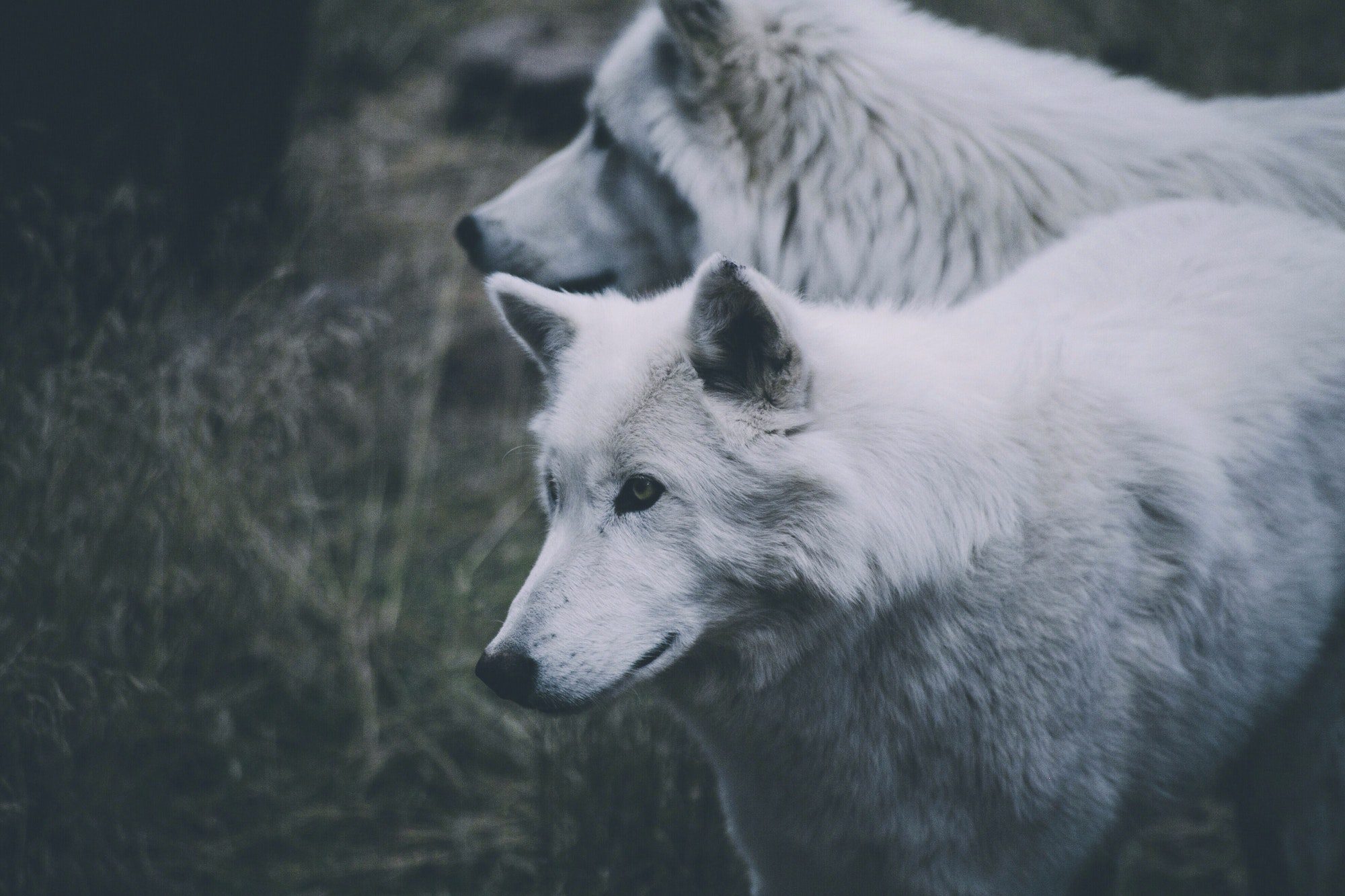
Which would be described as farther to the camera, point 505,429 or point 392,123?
point 392,123

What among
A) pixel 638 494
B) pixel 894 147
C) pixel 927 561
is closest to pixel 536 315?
pixel 638 494

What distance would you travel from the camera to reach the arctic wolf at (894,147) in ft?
9.25

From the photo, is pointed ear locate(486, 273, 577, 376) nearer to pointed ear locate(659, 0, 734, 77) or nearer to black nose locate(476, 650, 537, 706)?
black nose locate(476, 650, 537, 706)

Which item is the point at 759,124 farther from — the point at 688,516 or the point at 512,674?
the point at 512,674

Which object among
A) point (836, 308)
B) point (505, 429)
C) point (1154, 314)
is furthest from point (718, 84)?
point (505, 429)

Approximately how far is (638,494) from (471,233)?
1762 millimetres

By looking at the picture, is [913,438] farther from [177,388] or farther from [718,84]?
[177,388]

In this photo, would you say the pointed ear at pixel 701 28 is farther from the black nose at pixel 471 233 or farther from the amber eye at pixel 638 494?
the amber eye at pixel 638 494

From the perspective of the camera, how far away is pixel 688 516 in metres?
1.71

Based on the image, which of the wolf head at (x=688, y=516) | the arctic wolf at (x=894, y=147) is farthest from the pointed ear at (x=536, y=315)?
the arctic wolf at (x=894, y=147)

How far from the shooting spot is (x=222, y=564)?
10.6 feet

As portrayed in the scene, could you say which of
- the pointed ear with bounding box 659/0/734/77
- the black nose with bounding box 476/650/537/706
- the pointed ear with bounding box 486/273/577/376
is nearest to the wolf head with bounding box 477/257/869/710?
the black nose with bounding box 476/650/537/706

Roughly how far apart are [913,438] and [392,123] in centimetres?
603

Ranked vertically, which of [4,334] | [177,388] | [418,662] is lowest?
[418,662]
